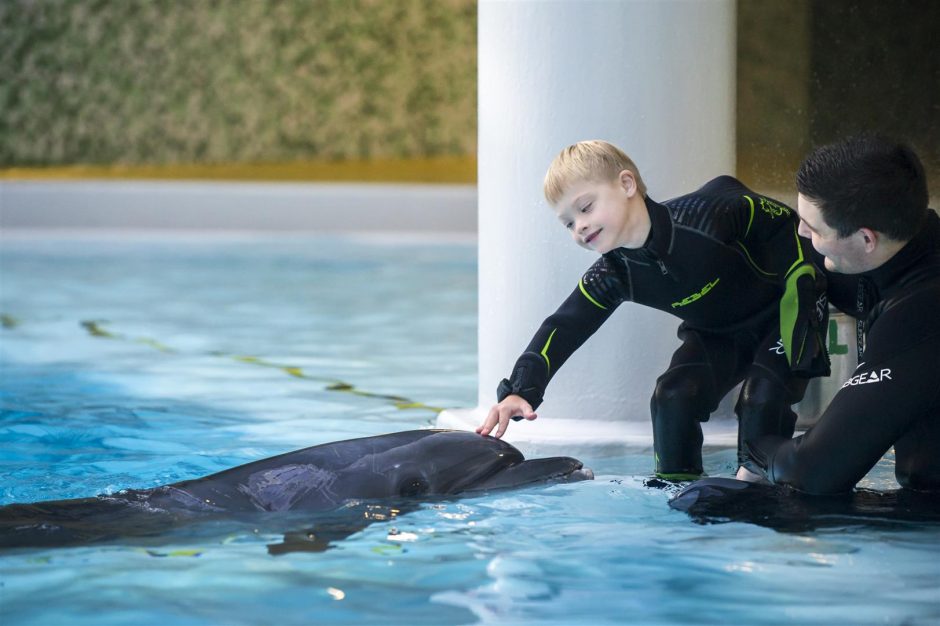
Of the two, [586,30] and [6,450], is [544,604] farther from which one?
[6,450]

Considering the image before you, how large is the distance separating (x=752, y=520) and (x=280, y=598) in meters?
1.24

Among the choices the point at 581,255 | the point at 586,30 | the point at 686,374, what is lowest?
the point at 686,374

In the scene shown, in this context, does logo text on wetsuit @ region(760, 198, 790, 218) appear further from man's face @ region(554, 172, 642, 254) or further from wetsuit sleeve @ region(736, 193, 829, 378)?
man's face @ region(554, 172, 642, 254)

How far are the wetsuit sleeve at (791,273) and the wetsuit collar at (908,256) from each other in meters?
0.41

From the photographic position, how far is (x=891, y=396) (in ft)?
10.9

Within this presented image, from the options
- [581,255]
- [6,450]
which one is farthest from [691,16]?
[6,450]

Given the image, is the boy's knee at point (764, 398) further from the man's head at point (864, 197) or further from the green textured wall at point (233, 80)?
the green textured wall at point (233, 80)

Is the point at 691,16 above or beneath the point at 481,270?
above

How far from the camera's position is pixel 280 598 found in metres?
3.06

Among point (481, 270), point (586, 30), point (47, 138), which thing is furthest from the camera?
point (47, 138)

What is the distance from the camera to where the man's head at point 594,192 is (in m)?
3.79

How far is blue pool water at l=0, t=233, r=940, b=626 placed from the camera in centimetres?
302

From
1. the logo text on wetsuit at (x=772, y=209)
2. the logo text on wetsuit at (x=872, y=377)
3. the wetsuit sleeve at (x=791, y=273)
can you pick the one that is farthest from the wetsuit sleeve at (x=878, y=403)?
the logo text on wetsuit at (x=772, y=209)

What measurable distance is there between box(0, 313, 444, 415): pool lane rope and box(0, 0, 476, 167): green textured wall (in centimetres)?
711
